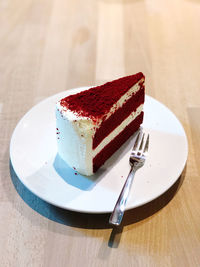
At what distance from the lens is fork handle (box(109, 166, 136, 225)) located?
940 mm

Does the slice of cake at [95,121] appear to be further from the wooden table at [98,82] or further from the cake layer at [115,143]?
the wooden table at [98,82]

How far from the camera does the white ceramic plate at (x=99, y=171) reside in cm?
101

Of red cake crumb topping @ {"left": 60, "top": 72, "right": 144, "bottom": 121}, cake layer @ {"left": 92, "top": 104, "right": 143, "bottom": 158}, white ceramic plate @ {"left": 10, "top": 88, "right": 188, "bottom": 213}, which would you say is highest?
red cake crumb topping @ {"left": 60, "top": 72, "right": 144, "bottom": 121}

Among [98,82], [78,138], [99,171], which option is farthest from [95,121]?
[98,82]

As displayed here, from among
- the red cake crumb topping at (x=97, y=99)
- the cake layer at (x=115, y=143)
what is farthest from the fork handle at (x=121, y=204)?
the red cake crumb topping at (x=97, y=99)

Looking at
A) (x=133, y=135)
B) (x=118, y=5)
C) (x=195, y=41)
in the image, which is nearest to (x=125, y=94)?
(x=133, y=135)

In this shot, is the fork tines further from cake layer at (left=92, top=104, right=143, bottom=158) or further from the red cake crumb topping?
the red cake crumb topping

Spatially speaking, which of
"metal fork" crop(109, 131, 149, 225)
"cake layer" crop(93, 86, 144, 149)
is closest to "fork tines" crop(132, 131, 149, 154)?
Result: "metal fork" crop(109, 131, 149, 225)

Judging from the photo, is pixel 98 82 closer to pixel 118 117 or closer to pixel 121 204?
pixel 118 117

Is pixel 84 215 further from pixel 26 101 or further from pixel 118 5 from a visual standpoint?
pixel 118 5

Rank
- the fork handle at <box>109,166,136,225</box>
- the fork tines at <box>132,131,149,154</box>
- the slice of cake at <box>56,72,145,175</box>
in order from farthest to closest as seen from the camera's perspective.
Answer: the fork tines at <box>132,131,149,154</box> → the slice of cake at <box>56,72,145,175</box> → the fork handle at <box>109,166,136,225</box>

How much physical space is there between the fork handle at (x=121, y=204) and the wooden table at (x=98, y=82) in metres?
0.08

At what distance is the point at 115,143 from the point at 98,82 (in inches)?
21.3

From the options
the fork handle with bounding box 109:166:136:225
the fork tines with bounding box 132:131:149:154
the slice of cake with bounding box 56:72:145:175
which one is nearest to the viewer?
the fork handle with bounding box 109:166:136:225
